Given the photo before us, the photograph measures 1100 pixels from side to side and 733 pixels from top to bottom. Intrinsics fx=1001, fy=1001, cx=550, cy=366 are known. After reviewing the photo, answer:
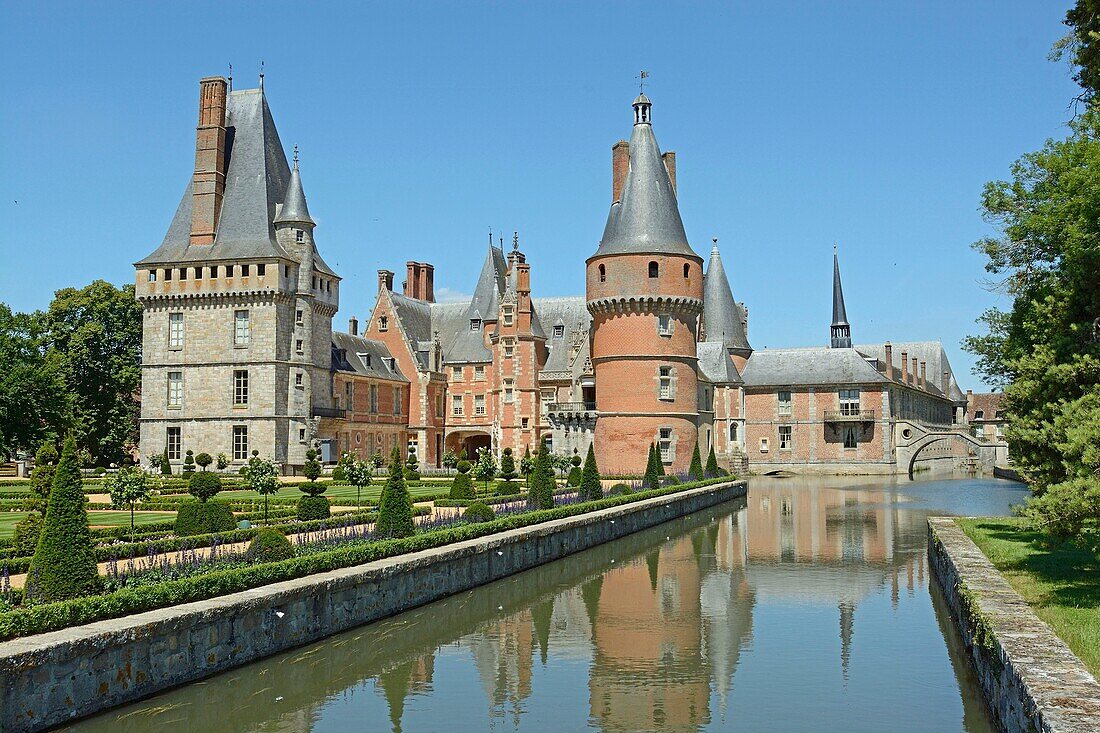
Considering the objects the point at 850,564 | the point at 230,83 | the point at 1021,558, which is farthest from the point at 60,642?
the point at 230,83

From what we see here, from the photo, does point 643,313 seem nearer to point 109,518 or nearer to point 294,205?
point 294,205

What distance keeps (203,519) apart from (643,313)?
24552 mm

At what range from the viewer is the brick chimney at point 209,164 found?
4431 cm

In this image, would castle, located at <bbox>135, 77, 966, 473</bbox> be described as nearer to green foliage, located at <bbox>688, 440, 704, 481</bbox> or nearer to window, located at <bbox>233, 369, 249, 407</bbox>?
window, located at <bbox>233, 369, 249, 407</bbox>

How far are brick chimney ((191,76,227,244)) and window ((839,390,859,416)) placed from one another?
127 feet

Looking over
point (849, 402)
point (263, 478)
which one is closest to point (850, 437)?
point (849, 402)

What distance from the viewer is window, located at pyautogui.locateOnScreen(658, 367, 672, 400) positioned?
40406mm

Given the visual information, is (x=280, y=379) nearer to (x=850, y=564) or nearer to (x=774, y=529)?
(x=774, y=529)

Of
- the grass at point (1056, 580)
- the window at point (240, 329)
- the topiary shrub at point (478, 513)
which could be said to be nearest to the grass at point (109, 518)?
the topiary shrub at point (478, 513)

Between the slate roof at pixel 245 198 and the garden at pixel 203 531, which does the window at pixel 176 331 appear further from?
the garden at pixel 203 531

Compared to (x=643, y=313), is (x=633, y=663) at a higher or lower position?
lower

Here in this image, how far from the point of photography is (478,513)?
20.0m

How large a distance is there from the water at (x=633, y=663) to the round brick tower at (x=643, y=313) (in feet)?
60.9

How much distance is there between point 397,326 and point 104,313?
50.5ft
